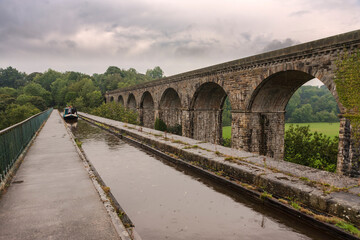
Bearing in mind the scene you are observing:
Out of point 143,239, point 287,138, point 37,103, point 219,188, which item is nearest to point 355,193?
point 219,188

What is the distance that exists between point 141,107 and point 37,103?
54.0 metres

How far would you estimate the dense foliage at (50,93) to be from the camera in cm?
5638

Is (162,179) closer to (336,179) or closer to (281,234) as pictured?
(281,234)

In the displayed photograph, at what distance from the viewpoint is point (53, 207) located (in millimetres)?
3662

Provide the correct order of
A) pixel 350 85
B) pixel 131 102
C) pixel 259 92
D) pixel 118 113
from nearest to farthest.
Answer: pixel 350 85
pixel 259 92
pixel 118 113
pixel 131 102

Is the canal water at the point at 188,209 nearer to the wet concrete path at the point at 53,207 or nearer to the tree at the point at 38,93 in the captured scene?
the wet concrete path at the point at 53,207

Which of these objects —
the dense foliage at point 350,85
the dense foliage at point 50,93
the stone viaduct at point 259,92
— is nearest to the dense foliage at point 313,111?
the dense foliage at point 50,93

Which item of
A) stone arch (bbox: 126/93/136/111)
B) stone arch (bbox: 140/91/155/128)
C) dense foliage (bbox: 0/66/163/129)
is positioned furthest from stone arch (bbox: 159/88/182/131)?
dense foliage (bbox: 0/66/163/129)

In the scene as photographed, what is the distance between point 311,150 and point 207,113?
773 cm

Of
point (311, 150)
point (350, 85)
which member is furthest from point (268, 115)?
point (350, 85)

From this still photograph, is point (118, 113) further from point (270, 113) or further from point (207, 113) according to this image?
point (270, 113)

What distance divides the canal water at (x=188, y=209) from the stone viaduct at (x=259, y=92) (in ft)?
19.2

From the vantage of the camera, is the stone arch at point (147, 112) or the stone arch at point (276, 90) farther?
the stone arch at point (147, 112)

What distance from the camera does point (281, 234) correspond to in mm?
3484
